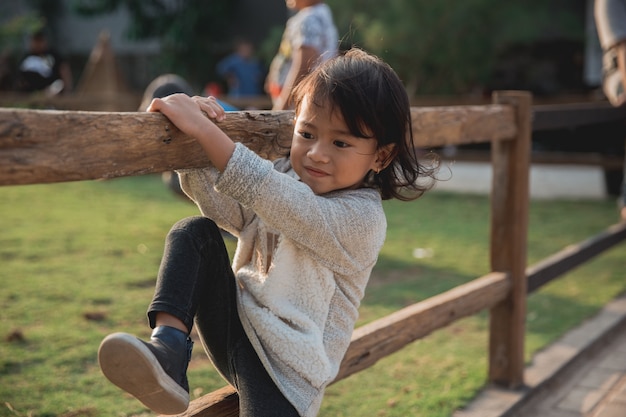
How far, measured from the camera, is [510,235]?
352 centimetres

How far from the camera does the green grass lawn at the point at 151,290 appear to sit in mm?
3166

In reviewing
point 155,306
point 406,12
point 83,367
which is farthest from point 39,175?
point 406,12

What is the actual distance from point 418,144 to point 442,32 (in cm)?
897

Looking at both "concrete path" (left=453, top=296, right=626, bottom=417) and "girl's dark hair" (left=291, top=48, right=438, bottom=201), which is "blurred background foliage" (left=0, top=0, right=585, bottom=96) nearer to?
"concrete path" (left=453, top=296, right=626, bottom=417)

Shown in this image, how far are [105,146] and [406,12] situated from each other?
10.00 meters

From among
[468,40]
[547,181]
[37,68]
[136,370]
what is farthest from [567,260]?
[37,68]

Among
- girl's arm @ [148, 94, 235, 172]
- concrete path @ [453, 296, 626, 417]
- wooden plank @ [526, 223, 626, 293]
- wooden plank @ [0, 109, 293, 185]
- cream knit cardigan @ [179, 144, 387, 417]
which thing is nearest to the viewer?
wooden plank @ [0, 109, 293, 185]

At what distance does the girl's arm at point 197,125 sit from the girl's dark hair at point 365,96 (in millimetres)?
279

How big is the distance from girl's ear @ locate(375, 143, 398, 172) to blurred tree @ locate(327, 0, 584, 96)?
8735 millimetres

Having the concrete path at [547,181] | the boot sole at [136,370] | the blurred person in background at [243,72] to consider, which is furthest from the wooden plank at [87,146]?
the blurred person in background at [243,72]

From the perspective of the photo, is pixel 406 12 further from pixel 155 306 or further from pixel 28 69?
pixel 155 306

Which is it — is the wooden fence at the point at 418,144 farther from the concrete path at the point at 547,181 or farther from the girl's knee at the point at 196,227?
the concrete path at the point at 547,181

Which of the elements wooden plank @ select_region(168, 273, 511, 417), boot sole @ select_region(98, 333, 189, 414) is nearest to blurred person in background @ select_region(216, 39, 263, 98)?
wooden plank @ select_region(168, 273, 511, 417)

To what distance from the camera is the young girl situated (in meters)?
1.81
